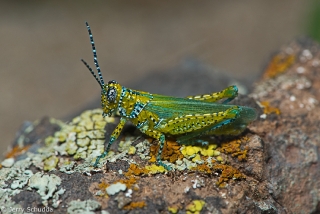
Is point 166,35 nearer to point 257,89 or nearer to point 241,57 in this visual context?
point 241,57

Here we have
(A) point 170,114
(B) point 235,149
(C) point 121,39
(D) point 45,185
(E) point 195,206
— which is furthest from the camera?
A: (C) point 121,39

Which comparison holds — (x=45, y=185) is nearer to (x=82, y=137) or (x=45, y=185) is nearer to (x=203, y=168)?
(x=82, y=137)

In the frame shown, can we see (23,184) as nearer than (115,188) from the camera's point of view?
No

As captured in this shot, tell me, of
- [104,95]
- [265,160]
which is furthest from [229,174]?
[104,95]

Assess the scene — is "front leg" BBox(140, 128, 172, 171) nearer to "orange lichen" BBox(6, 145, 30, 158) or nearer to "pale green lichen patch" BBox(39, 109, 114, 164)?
"pale green lichen patch" BBox(39, 109, 114, 164)

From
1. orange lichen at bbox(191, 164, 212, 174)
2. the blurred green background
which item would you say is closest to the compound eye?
orange lichen at bbox(191, 164, 212, 174)

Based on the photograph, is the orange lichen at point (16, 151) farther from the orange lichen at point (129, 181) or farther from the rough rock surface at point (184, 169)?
the orange lichen at point (129, 181)

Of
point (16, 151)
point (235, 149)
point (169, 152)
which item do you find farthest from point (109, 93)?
point (16, 151)
